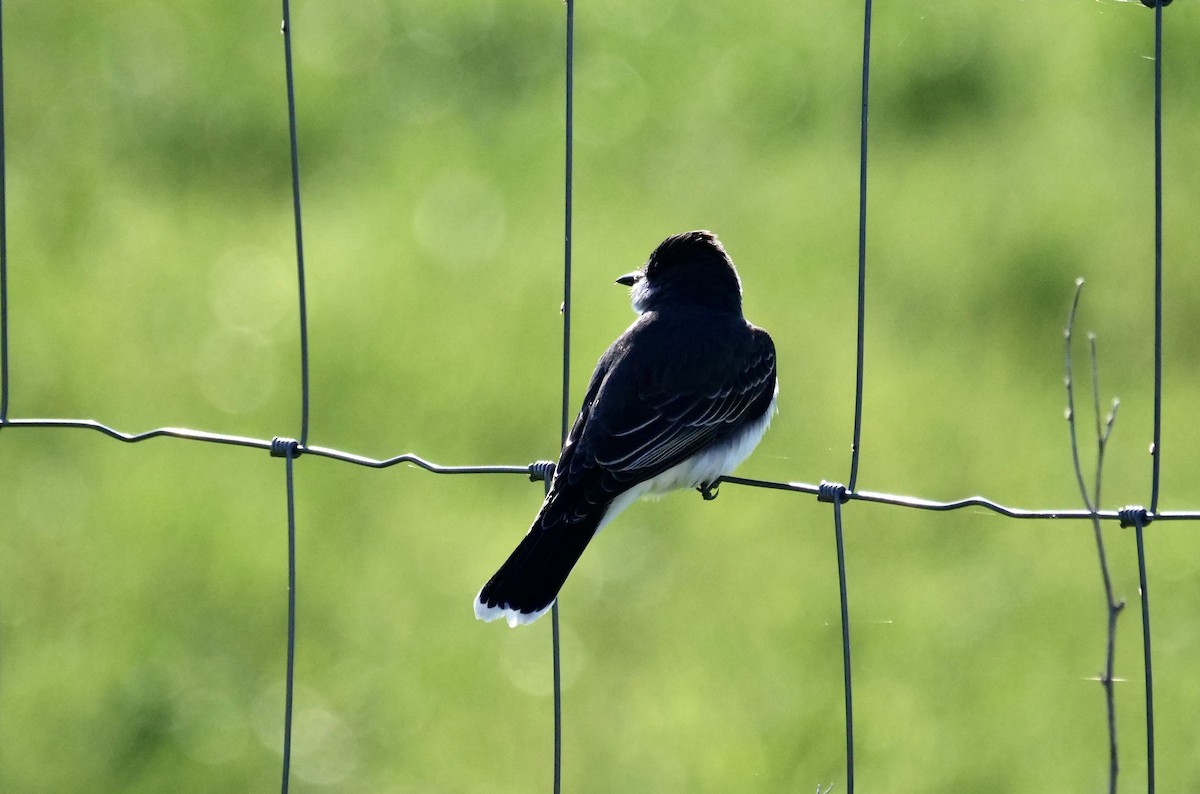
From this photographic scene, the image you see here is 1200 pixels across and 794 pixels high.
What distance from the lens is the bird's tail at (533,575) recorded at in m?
4.88

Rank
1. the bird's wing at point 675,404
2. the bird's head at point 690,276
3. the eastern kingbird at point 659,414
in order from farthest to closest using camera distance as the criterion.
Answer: the bird's head at point 690,276 < the bird's wing at point 675,404 < the eastern kingbird at point 659,414

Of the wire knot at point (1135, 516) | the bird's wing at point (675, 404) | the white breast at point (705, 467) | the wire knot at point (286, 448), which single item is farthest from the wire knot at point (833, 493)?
the white breast at point (705, 467)

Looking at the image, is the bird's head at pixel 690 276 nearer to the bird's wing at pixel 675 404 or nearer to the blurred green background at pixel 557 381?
the bird's wing at pixel 675 404

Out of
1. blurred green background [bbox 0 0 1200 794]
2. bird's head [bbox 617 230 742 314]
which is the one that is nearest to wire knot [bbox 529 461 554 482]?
bird's head [bbox 617 230 742 314]

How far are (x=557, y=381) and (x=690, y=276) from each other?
1961mm

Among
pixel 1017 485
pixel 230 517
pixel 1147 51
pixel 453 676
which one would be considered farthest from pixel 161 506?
pixel 1147 51

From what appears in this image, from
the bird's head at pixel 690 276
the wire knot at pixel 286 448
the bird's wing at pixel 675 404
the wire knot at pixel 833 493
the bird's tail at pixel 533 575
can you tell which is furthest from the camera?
the bird's head at pixel 690 276

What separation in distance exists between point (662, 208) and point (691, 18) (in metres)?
1.73

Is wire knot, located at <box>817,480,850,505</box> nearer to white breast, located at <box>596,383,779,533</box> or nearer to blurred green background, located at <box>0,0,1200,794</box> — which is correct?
white breast, located at <box>596,383,779,533</box>

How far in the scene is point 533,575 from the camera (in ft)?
16.3

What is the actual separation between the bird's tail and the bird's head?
137 centimetres

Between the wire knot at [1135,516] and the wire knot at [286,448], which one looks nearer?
the wire knot at [1135,516]

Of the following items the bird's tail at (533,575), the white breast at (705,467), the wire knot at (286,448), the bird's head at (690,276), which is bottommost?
the bird's tail at (533,575)

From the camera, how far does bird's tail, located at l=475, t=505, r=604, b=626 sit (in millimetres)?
4883
